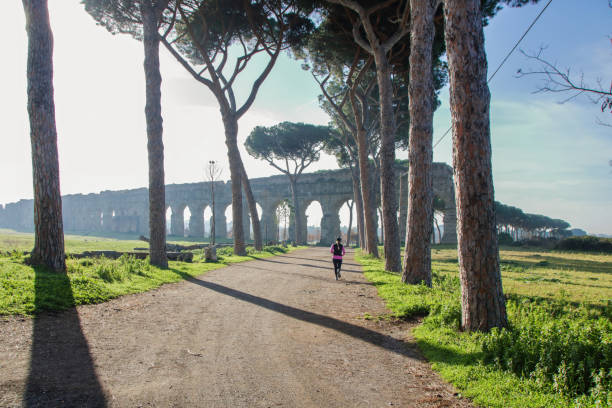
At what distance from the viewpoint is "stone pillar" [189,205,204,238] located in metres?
46.5

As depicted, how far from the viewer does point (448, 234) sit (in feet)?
Result: 120

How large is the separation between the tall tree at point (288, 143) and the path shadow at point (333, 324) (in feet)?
77.9

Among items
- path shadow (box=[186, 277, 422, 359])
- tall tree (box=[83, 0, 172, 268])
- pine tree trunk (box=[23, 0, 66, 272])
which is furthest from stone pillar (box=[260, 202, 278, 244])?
pine tree trunk (box=[23, 0, 66, 272])

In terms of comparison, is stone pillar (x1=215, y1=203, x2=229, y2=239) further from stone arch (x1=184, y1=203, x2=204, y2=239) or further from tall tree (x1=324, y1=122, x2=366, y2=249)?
tall tree (x1=324, y1=122, x2=366, y2=249)

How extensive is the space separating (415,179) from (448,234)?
3147 cm

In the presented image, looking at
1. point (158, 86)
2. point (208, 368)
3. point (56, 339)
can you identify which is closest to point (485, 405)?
point (208, 368)

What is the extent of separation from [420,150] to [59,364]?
22.3 feet

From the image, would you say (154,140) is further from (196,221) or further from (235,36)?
(196,221)

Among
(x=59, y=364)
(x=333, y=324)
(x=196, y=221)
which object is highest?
(x=196, y=221)

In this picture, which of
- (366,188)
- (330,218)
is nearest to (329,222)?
(330,218)

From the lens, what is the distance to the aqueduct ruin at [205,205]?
36375 mm

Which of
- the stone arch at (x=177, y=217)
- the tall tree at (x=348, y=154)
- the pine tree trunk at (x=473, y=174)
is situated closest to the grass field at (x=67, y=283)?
the pine tree trunk at (x=473, y=174)

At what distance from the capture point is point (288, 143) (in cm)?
3025

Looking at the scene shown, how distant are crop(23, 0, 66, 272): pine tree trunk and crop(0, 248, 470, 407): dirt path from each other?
2.24 meters
